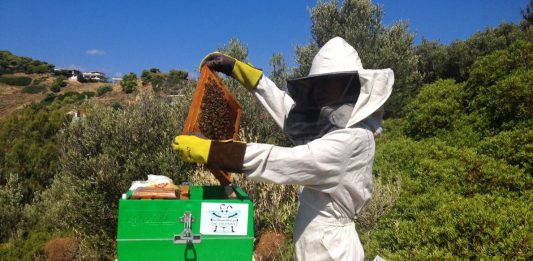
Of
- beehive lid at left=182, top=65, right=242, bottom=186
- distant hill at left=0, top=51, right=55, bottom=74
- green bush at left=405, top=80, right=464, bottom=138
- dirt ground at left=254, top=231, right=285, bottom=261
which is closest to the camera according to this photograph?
beehive lid at left=182, top=65, right=242, bottom=186

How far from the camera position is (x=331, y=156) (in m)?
1.95

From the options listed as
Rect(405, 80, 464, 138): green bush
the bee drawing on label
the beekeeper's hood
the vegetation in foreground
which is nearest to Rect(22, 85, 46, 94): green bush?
the vegetation in foreground

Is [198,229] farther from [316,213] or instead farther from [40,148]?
[40,148]

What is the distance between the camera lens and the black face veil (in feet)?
6.79

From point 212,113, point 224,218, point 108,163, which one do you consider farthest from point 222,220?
point 108,163

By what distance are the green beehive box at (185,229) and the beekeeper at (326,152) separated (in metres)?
0.37

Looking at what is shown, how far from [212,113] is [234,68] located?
42 centimetres

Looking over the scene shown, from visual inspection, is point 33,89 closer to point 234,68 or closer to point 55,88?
point 55,88

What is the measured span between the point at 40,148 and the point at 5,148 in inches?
45.8

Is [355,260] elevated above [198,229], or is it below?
below

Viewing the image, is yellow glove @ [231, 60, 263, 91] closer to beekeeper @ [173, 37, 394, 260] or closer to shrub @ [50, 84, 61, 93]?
beekeeper @ [173, 37, 394, 260]

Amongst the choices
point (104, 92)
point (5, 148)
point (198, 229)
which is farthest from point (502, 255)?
point (104, 92)

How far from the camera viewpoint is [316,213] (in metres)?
2.23

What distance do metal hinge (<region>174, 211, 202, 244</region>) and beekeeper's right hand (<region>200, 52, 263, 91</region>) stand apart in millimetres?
982
